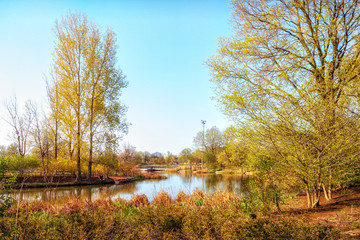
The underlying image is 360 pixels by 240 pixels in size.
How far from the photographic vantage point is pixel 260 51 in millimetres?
6570

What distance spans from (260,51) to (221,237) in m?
5.40

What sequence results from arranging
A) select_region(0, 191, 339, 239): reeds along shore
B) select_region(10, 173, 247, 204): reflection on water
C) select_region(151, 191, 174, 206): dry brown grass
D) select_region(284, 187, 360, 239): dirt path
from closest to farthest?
select_region(0, 191, 339, 239): reeds along shore < select_region(284, 187, 360, 239): dirt path < select_region(151, 191, 174, 206): dry brown grass < select_region(10, 173, 247, 204): reflection on water

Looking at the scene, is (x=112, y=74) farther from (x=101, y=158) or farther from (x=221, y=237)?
(x=221, y=237)

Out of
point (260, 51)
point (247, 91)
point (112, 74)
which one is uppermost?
point (112, 74)

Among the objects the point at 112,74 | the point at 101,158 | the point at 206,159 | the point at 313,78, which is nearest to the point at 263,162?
the point at 313,78

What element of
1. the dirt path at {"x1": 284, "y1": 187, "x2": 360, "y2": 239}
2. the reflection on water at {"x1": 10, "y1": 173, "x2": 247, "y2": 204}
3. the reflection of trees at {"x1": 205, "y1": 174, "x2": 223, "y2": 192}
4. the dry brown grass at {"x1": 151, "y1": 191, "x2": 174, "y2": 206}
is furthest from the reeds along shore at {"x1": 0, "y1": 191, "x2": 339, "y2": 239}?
the reflection of trees at {"x1": 205, "y1": 174, "x2": 223, "y2": 192}

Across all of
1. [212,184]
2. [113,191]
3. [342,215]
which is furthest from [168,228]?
[212,184]

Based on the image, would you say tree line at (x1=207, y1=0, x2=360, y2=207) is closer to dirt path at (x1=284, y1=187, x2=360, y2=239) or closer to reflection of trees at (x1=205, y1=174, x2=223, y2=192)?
dirt path at (x1=284, y1=187, x2=360, y2=239)

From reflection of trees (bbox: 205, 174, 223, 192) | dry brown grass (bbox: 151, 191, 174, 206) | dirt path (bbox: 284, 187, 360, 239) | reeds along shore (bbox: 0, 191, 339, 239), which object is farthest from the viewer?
reflection of trees (bbox: 205, 174, 223, 192)

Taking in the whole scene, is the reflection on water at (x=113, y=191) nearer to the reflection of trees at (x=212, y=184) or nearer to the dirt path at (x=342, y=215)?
the reflection of trees at (x=212, y=184)

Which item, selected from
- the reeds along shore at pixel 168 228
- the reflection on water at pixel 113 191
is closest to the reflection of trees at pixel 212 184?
the reflection on water at pixel 113 191

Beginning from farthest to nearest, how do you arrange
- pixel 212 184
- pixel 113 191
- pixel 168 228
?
pixel 212 184 → pixel 113 191 → pixel 168 228

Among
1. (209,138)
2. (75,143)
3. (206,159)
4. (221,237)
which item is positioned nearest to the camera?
(221,237)

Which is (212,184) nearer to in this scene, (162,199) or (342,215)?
(162,199)
